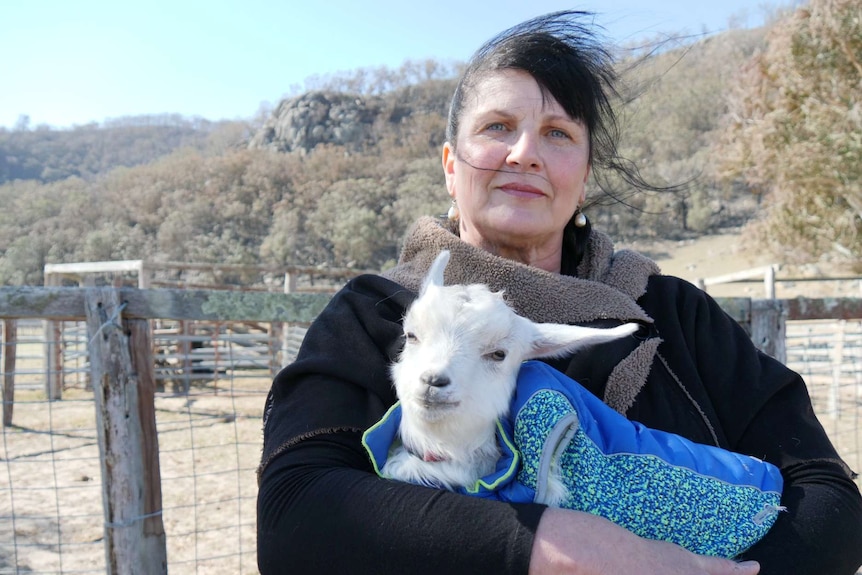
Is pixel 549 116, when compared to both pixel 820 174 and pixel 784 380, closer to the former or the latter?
pixel 784 380

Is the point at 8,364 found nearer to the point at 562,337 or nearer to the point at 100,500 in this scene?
the point at 100,500

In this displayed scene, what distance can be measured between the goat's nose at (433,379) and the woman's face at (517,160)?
566 millimetres

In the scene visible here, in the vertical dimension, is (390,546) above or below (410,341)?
below

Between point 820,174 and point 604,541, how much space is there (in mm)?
15429

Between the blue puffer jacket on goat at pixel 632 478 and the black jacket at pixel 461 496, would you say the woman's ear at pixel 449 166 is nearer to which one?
the black jacket at pixel 461 496

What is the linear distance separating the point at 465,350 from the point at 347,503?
23.1 inches

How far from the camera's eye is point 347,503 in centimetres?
129

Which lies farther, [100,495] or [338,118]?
[338,118]

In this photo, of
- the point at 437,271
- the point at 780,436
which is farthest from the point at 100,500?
the point at 780,436

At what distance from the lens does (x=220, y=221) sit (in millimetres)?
47219

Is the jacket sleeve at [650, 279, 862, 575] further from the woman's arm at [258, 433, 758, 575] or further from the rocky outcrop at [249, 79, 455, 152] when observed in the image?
the rocky outcrop at [249, 79, 455, 152]

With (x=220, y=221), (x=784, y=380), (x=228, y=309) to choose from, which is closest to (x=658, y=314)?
(x=784, y=380)

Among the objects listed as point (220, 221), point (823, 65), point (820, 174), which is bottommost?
point (220, 221)

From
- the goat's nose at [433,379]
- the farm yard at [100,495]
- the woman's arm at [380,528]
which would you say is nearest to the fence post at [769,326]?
the goat's nose at [433,379]
